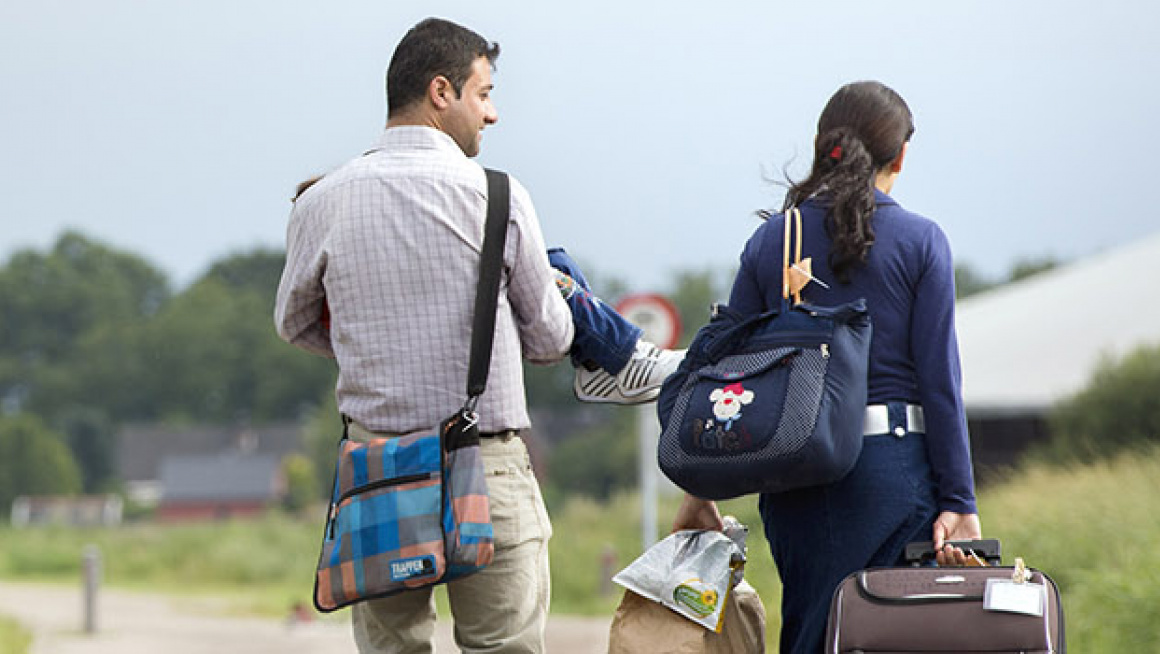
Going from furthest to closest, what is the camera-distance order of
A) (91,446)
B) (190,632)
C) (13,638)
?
(91,446) < (190,632) < (13,638)

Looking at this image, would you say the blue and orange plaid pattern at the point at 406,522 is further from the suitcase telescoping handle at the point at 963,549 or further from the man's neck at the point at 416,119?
the suitcase telescoping handle at the point at 963,549

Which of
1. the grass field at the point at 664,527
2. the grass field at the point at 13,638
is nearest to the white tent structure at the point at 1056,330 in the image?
the grass field at the point at 664,527

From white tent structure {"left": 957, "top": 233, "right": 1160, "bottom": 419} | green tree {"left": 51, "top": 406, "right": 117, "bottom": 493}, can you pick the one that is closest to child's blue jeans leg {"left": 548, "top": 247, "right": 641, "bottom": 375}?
white tent structure {"left": 957, "top": 233, "right": 1160, "bottom": 419}

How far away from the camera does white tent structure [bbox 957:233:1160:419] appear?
21625 millimetres

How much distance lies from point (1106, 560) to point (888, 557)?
6502mm

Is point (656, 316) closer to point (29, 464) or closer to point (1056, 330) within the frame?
point (1056, 330)

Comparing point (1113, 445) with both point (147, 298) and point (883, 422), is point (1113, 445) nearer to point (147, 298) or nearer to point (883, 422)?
point (883, 422)

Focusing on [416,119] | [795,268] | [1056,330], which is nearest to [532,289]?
[416,119]

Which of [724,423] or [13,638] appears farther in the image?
[13,638]

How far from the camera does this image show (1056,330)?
23875 millimetres

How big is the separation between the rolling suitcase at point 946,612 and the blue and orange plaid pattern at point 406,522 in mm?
821

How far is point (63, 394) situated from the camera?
94.4m

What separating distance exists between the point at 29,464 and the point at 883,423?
74155mm

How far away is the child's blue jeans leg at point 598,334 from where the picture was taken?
13.0ft
